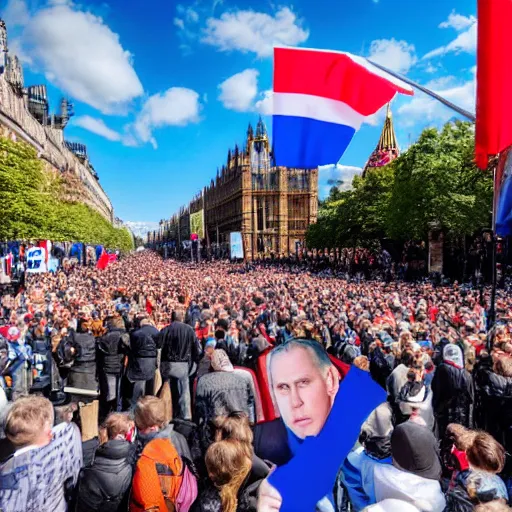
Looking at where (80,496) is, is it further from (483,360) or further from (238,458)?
(483,360)

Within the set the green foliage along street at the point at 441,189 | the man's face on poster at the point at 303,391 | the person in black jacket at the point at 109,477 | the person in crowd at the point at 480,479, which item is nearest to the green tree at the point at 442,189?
the green foliage along street at the point at 441,189

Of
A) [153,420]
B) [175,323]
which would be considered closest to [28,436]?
[153,420]

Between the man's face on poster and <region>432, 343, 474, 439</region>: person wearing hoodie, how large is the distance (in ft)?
9.01

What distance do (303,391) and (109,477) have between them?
154 centimetres

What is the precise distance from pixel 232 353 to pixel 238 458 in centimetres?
511

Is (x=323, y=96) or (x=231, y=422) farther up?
(x=323, y=96)

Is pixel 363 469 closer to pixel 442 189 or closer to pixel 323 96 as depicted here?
pixel 323 96

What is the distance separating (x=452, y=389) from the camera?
19.4 feet

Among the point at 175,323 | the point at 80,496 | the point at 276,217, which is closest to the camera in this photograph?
the point at 80,496

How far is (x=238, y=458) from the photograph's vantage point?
303cm

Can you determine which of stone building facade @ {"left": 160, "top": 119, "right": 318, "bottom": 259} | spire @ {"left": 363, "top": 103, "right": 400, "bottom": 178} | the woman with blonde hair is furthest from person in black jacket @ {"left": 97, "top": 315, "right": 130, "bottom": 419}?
spire @ {"left": 363, "top": 103, "right": 400, "bottom": 178}

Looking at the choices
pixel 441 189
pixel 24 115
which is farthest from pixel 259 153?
pixel 441 189

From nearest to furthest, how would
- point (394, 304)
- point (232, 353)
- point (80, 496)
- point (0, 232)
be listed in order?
point (80, 496)
point (232, 353)
point (394, 304)
point (0, 232)

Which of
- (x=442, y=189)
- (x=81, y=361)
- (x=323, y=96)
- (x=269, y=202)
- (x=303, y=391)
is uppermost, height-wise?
(x=269, y=202)
